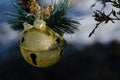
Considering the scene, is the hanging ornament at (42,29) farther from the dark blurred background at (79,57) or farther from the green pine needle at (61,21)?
the dark blurred background at (79,57)

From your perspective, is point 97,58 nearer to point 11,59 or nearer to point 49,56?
point 11,59

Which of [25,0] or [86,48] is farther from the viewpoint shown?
[86,48]

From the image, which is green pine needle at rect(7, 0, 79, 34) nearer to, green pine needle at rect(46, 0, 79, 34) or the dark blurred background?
green pine needle at rect(46, 0, 79, 34)

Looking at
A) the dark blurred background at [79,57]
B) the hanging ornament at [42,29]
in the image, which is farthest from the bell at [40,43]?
the dark blurred background at [79,57]

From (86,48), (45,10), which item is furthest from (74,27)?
(86,48)

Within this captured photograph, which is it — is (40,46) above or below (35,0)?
below

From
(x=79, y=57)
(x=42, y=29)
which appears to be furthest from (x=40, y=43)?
(x=79, y=57)

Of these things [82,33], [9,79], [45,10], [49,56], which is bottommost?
[9,79]

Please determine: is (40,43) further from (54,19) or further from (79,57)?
(79,57)

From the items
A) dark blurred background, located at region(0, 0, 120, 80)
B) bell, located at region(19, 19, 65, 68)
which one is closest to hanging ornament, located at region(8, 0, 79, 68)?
bell, located at region(19, 19, 65, 68)
